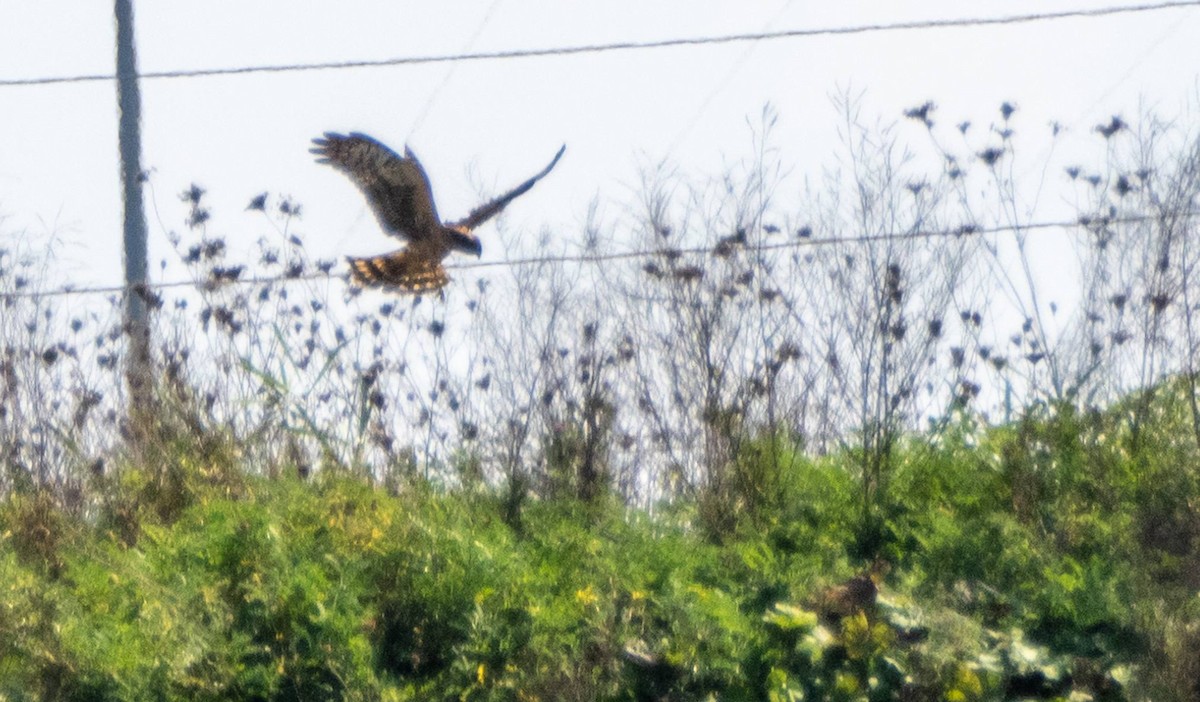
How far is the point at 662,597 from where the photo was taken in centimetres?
491

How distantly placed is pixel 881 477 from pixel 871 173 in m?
1.39

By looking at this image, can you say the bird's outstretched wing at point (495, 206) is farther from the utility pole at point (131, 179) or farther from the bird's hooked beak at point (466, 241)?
the utility pole at point (131, 179)

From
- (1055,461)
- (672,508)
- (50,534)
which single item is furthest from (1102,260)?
(50,534)

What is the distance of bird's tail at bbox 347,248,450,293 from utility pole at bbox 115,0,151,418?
126 centimetres

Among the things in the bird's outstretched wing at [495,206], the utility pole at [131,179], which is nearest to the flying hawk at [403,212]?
the bird's outstretched wing at [495,206]

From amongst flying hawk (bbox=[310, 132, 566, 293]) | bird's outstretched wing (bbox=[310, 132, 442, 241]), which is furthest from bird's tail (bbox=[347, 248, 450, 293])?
bird's outstretched wing (bbox=[310, 132, 442, 241])

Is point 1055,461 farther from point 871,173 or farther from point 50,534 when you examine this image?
point 50,534

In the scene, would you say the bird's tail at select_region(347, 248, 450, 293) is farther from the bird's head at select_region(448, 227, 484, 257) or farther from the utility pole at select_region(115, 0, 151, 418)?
the utility pole at select_region(115, 0, 151, 418)

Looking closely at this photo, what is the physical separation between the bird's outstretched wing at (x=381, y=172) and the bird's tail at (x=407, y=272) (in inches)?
10.5

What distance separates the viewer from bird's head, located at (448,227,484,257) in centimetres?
752

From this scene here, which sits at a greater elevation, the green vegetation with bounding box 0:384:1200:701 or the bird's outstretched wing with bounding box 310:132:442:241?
the bird's outstretched wing with bounding box 310:132:442:241

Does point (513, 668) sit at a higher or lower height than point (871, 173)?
lower

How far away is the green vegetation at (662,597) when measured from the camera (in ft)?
14.5

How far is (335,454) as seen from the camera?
7.04m
